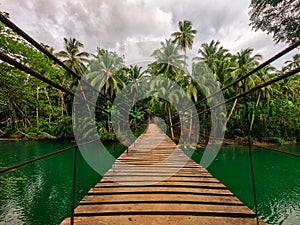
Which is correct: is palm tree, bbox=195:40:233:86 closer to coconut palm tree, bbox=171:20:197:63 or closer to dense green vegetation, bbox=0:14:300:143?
dense green vegetation, bbox=0:14:300:143

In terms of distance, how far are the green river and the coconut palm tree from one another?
11.8 metres

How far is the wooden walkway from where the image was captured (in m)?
1.27

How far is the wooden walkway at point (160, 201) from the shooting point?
1273 mm

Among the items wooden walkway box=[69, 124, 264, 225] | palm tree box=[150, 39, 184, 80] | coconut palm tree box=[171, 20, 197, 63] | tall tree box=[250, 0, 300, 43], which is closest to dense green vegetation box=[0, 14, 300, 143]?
palm tree box=[150, 39, 184, 80]

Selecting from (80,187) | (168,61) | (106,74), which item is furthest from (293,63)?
(80,187)

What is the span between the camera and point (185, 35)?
20.3 meters

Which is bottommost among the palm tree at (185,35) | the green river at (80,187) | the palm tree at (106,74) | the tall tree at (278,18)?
the green river at (80,187)

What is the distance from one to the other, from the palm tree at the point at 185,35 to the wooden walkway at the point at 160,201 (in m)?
19.6

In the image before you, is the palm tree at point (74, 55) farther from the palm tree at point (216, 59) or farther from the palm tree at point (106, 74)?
the palm tree at point (216, 59)

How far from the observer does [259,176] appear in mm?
8977

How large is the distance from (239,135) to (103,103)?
34.1 feet

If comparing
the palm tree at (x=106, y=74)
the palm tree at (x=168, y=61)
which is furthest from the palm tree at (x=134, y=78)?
the palm tree at (x=168, y=61)

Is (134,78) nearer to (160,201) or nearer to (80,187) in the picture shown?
(80,187)

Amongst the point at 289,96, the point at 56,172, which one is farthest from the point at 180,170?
the point at 289,96
